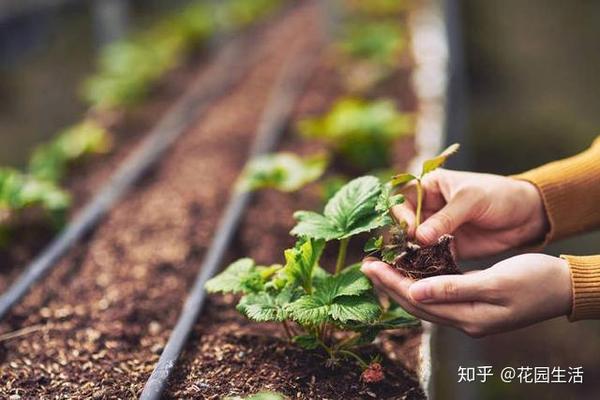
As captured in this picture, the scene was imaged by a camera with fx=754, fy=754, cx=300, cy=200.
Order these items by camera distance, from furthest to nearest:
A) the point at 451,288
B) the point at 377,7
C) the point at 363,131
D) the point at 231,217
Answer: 1. the point at 377,7
2. the point at 363,131
3. the point at 231,217
4. the point at 451,288

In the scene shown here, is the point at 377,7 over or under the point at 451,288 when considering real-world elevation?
under

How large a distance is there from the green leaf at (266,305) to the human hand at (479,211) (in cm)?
38

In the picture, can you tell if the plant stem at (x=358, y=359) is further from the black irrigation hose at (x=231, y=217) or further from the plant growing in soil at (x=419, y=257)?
the black irrigation hose at (x=231, y=217)

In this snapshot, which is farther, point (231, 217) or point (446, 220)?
point (231, 217)

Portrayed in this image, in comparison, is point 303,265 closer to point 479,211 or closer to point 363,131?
point 479,211

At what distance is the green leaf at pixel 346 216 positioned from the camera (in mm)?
2006

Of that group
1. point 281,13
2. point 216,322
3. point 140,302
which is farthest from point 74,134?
point 281,13

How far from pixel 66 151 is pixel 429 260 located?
2.87m

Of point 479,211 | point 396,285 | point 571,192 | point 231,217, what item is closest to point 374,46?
point 231,217

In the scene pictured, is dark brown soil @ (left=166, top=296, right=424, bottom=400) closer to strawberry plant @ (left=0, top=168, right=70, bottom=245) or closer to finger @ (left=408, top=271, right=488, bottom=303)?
finger @ (left=408, top=271, right=488, bottom=303)

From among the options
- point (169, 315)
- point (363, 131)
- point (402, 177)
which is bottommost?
point (169, 315)

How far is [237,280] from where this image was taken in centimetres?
215

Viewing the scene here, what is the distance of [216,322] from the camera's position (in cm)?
253

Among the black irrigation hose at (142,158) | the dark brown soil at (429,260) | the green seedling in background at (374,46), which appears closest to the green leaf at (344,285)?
the dark brown soil at (429,260)
